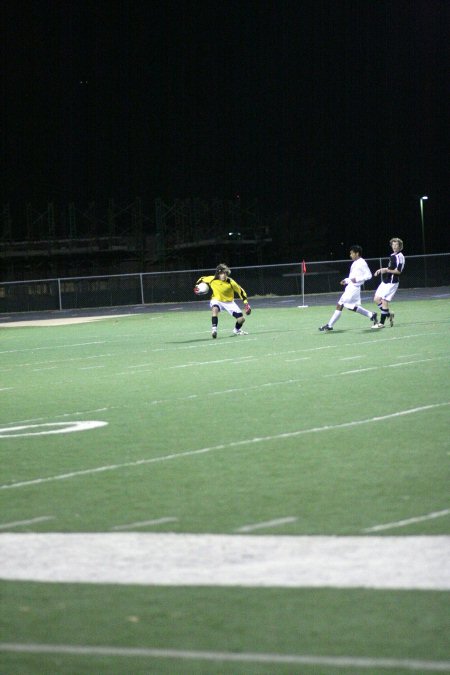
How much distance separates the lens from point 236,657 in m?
4.76

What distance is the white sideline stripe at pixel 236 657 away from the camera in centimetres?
458

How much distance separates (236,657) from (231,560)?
1.54 m

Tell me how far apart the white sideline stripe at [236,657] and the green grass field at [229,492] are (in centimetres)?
1

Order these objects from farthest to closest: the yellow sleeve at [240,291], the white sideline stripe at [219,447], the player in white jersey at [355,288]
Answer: the yellow sleeve at [240,291], the player in white jersey at [355,288], the white sideline stripe at [219,447]

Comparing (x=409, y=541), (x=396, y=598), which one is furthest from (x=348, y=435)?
(x=396, y=598)

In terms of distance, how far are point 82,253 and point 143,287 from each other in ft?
94.7

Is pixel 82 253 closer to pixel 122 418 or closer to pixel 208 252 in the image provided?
→ pixel 208 252

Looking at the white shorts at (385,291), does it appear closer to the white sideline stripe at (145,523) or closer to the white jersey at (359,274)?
the white jersey at (359,274)

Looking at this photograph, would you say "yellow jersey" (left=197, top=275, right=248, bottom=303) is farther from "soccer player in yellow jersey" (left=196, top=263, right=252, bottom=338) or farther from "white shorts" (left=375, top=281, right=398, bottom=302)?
"white shorts" (left=375, top=281, right=398, bottom=302)

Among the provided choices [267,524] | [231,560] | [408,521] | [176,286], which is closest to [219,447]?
[267,524]

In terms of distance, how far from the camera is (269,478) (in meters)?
8.83

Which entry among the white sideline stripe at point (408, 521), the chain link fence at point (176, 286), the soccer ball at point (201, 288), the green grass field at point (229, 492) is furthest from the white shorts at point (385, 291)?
the chain link fence at point (176, 286)

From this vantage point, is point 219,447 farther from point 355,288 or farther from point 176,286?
point 176,286

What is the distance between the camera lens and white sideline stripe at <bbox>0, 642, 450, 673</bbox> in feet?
15.0
